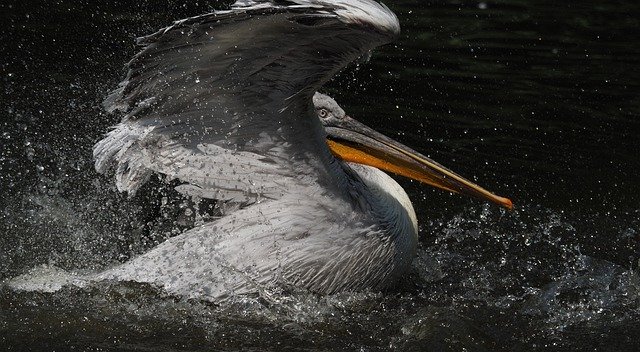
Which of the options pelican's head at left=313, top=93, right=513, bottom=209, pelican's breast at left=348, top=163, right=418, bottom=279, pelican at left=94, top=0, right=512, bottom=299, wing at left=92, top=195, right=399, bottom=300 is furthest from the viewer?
pelican's head at left=313, top=93, right=513, bottom=209

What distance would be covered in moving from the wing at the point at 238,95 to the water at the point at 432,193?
35cm

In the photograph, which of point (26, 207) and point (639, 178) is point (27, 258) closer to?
point (26, 207)

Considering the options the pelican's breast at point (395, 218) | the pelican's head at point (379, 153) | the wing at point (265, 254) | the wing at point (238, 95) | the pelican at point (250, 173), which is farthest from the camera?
the pelican's head at point (379, 153)

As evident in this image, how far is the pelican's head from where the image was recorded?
5293 millimetres

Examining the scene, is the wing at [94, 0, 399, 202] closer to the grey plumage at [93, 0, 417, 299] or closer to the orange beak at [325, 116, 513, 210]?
the grey plumage at [93, 0, 417, 299]

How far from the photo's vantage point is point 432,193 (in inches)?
247

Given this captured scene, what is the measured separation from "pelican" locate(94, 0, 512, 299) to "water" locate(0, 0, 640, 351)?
123 mm

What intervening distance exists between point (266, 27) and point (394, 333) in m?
1.40

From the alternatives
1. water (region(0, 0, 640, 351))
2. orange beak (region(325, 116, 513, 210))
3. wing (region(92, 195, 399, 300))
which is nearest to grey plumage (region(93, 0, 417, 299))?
wing (region(92, 195, 399, 300))

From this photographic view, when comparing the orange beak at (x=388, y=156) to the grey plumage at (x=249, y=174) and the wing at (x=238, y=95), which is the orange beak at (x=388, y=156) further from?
the wing at (x=238, y=95)

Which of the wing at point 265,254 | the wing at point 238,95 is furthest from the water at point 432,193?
the wing at point 238,95

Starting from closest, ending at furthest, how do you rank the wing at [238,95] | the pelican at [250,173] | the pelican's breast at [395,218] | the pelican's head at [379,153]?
the wing at [238,95] → the pelican at [250,173] → the pelican's breast at [395,218] → the pelican's head at [379,153]

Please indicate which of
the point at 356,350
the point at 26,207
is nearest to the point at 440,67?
the point at 26,207

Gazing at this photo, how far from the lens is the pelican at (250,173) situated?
445 centimetres
